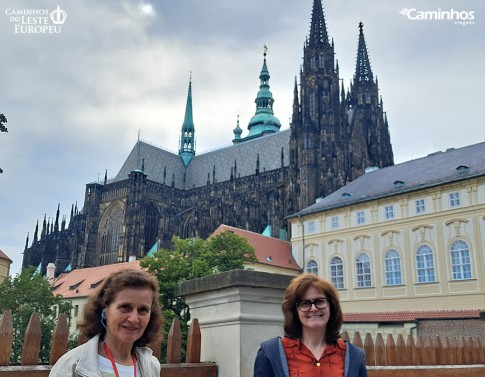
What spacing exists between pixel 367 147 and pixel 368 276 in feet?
88.2

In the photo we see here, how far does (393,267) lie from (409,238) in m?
1.92

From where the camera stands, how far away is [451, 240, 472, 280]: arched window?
80.9 feet

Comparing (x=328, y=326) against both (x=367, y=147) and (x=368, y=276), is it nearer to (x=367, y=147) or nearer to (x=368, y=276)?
(x=368, y=276)

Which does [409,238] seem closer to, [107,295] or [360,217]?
[360,217]

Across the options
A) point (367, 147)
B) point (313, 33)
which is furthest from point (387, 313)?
point (313, 33)

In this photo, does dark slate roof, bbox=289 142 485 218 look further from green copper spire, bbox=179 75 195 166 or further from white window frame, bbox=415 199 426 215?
green copper spire, bbox=179 75 195 166

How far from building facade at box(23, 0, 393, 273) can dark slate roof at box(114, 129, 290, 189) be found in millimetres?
175

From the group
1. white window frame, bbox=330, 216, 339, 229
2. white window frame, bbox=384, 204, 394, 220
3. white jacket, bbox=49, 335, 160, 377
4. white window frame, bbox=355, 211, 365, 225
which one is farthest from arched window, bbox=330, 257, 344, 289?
white jacket, bbox=49, 335, 160, 377

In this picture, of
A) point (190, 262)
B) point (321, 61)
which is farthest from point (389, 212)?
point (321, 61)

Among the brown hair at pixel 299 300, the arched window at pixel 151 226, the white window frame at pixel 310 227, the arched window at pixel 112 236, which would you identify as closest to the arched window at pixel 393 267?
the white window frame at pixel 310 227

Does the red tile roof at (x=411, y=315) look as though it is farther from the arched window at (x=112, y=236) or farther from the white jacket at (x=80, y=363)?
the arched window at (x=112, y=236)

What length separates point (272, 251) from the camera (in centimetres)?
3406

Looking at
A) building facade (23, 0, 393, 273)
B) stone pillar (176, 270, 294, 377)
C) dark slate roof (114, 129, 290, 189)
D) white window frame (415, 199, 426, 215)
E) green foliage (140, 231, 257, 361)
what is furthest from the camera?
dark slate roof (114, 129, 290, 189)

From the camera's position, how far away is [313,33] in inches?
1987
